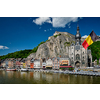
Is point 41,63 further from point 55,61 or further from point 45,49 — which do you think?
point 45,49

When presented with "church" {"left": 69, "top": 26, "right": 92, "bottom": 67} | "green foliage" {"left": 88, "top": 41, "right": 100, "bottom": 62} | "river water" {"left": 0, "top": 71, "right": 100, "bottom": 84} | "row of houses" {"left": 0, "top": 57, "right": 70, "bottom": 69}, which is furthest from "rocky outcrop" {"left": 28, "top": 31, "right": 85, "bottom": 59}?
"river water" {"left": 0, "top": 71, "right": 100, "bottom": 84}

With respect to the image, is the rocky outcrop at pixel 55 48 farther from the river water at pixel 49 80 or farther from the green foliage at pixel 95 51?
the river water at pixel 49 80

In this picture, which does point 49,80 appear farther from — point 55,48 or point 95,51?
point 95,51

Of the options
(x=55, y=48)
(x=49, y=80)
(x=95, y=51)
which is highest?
(x=55, y=48)

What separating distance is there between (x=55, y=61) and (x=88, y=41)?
26422mm

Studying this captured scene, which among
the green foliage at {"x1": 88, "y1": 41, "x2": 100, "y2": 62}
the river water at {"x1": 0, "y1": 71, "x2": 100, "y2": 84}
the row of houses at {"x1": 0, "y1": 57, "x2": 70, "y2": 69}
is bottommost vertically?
the river water at {"x1": 0, "y1": 71, "x2": 100, "y2": 84}

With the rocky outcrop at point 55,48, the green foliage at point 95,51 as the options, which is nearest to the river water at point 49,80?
the rocky outcrop at point 55,48

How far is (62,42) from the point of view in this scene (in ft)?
172

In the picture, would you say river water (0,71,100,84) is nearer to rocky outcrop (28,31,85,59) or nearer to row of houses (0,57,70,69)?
row of houses (0,57,70,69)

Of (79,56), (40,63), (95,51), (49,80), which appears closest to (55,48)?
(40,63)

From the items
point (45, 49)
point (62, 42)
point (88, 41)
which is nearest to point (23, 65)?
point (45, 49)

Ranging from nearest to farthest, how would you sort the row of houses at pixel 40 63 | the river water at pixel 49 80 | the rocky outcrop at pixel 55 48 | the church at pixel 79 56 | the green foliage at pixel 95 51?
the river water at pixel 49 80, the church at pixel 79 56, the row of houses at pixel 40 63, the rocky outcrop at pixel 55 48, the green foliage at pixel 95 51

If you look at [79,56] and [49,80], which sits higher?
[79,56]

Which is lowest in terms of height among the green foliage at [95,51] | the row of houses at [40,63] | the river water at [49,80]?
the river water at [49,80]
